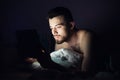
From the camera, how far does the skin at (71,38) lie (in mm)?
1539

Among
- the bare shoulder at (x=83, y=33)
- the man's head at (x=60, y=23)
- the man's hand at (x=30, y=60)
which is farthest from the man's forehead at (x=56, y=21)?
the man's hand at (x=30, y=60)

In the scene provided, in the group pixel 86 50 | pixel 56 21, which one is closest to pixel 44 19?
pixel 56 21

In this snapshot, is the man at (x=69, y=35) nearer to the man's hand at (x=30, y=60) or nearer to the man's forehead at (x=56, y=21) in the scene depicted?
the man's forehead at (x=56, y=21)

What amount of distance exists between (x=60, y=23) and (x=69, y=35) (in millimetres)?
95

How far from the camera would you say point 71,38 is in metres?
1.61

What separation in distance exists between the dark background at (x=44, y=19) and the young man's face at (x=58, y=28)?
0.12ft

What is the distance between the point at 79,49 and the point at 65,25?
17cm

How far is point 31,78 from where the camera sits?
5.19ft

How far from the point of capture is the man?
5.05 ft

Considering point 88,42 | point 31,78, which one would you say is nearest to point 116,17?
point 88,42

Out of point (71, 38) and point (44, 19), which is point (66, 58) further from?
point (44, 19)

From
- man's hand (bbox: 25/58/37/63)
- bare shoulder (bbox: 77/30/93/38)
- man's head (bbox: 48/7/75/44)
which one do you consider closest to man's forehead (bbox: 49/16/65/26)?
man's head (bbox: 48/7/75/44)

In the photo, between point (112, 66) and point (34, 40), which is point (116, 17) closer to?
point (112, 66)

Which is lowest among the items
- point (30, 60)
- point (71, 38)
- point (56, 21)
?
point (30, 60)
